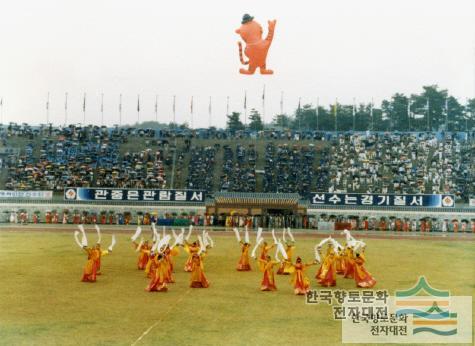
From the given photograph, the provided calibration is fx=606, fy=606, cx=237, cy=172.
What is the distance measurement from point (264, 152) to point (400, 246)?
2954 cm

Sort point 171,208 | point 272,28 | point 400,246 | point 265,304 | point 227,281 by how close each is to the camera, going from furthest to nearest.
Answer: point 171,208, point 400,246, point 272,28, point 227,281, point 265,304

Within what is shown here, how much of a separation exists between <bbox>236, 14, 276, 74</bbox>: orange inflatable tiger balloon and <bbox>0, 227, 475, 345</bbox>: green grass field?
12382mm

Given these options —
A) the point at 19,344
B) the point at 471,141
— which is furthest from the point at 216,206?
the point at 19,344

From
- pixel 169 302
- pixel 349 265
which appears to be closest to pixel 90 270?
pixel 169 302

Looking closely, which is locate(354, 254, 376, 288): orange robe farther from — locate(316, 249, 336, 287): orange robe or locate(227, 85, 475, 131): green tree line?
locate(227, 85, 475, 131): green tree line

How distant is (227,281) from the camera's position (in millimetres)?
23391

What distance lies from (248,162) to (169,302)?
45070 mm

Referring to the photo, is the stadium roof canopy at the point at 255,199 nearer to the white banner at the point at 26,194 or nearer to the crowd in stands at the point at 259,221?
the crowd in stands at the point at 259,221

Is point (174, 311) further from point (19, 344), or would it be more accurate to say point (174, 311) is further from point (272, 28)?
point (272, 28)

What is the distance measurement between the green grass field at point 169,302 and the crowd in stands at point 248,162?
26967 millimetres

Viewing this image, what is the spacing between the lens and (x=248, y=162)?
209 ft

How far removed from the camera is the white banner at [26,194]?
2098 inches

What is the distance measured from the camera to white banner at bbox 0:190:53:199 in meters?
53.3

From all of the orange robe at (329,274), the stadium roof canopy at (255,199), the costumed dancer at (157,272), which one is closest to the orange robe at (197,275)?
the costumed dancer at (157,272)
